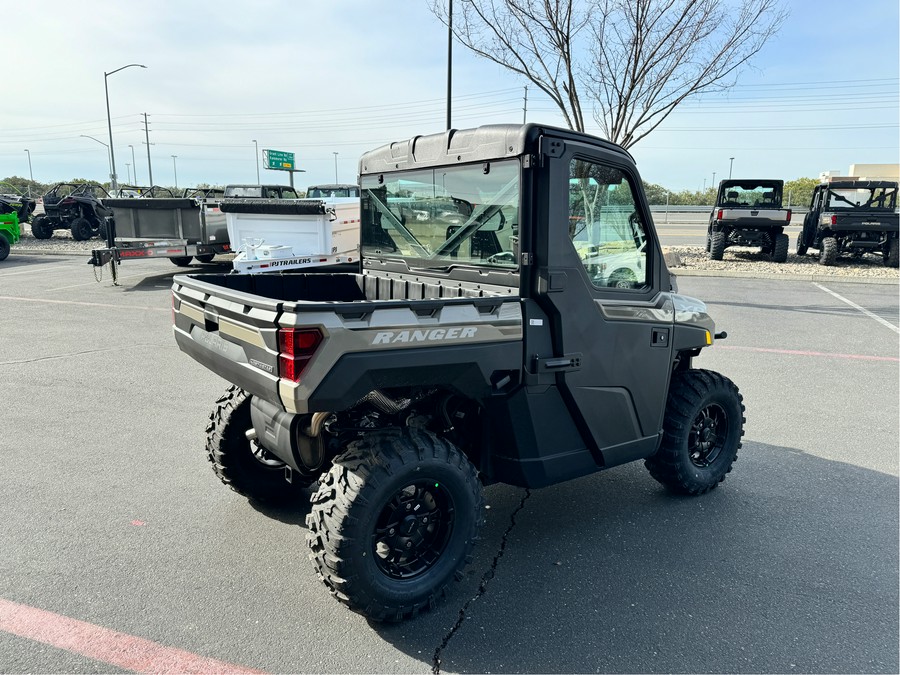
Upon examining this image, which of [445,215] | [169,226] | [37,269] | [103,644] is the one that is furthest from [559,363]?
[37,269]

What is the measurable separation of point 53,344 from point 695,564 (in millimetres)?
7740

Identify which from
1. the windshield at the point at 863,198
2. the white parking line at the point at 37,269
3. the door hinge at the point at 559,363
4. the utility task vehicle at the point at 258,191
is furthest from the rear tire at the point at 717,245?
the white parking line at the point at 37,269

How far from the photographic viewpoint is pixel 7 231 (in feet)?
58.4

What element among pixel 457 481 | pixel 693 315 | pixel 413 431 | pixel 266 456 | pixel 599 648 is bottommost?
pixel 599 648

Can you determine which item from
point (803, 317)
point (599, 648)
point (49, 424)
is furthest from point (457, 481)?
point (803, 317)

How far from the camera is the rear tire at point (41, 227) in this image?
2238 cm

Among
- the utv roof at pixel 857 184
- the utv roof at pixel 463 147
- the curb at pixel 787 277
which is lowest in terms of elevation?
the curb at pixel 787 277

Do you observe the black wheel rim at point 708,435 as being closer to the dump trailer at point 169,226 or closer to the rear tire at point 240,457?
the rear tire at point 240,457

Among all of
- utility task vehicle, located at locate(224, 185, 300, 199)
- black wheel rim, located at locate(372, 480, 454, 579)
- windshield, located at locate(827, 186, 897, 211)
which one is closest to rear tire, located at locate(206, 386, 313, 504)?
black wheel rim, located at locate(372, 480, 454, 579)

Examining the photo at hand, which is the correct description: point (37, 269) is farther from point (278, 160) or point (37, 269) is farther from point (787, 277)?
point (278, 160)

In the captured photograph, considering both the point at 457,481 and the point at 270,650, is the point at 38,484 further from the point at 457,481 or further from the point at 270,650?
the point at 457,481

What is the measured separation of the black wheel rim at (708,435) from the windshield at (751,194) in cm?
1495

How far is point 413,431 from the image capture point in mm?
2775

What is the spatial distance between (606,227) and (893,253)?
54.8 feet
